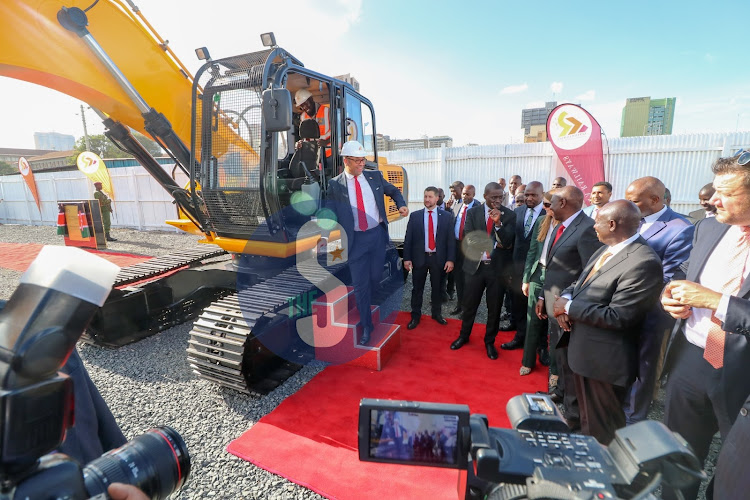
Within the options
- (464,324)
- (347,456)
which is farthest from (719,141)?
(347,456)

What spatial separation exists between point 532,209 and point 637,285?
256 cm

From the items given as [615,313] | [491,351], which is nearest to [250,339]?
[491,351]

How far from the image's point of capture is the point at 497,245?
465cm

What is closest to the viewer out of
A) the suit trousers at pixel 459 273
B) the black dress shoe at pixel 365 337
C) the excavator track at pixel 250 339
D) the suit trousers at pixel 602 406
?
the suit trousers at pixel 602 406

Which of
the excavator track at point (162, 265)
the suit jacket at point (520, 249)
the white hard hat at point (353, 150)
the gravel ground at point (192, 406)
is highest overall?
the white hard hat at point (353, 150)

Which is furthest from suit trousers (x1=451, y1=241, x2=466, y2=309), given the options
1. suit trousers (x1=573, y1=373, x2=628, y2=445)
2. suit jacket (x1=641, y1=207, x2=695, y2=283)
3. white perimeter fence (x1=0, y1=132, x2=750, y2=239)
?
white perimeter fence (x1=0, y1=132, x2=750, y2=239)

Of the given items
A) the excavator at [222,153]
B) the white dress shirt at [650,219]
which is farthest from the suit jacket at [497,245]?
the excavator at [222,153]

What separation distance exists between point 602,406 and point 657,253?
153 cm

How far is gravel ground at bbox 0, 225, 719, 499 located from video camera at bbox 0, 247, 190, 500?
2.18 m

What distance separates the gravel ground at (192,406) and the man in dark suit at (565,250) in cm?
119

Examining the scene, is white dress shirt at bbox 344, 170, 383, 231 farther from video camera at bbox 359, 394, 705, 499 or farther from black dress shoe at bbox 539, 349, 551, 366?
video camera at bbox 359, 394, 705, 499

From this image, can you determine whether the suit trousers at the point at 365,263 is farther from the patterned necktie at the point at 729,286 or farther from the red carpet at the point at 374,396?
the patterned necktie at the point at 729,286

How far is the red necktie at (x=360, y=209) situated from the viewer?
420 cm

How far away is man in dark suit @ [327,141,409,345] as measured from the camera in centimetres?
411
